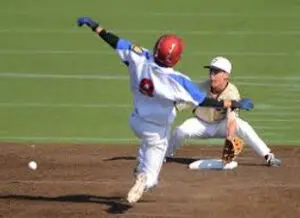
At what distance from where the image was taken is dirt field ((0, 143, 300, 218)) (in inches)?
353

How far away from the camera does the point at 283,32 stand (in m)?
17.1

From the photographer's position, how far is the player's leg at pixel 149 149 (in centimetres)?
881

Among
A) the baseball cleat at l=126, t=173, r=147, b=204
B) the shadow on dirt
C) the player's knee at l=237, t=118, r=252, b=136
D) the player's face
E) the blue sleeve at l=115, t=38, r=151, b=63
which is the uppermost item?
the blue sleeve at l=115, t=38, r=151, b=63

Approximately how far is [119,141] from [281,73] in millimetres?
3957

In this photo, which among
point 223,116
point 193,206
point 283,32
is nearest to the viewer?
point 193,206

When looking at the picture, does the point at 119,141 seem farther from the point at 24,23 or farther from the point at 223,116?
the point at 24,23

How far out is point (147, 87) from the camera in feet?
28.1

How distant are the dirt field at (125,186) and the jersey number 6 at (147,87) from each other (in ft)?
3.97

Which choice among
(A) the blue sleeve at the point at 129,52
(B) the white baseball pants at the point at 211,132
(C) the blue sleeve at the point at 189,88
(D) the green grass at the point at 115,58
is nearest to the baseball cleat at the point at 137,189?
(C) the blue sleeve at the point at 189,88

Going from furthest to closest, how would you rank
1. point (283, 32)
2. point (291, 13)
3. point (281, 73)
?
point (291, 13), point (283, 32), point (281, 73)

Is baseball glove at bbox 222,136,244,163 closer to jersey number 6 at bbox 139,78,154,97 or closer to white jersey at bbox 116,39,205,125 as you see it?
white jersey at bbox 116,39,205,125

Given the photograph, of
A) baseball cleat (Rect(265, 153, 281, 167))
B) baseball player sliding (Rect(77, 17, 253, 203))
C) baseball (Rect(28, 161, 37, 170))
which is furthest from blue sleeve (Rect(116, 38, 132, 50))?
baseball cleat (Rect(265, 153, 281, 167))

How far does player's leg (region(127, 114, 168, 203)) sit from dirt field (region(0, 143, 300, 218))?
0.38m

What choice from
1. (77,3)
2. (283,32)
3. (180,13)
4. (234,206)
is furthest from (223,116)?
(77,3)
